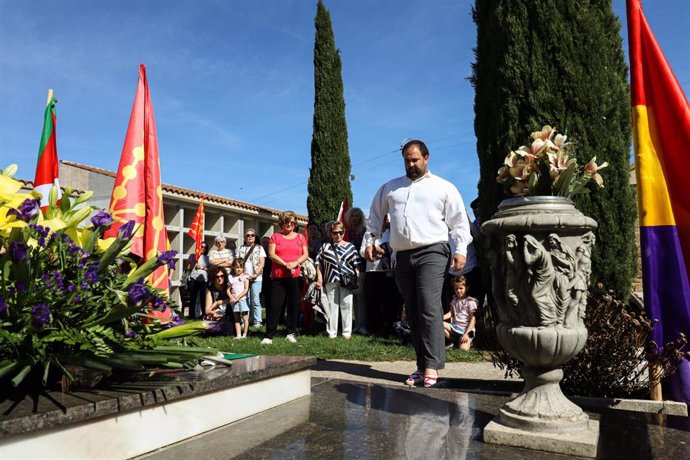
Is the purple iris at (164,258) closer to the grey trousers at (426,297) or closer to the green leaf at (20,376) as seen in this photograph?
the green leaf at (20,376)

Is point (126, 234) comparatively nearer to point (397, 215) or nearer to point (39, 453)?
point (39, 453)

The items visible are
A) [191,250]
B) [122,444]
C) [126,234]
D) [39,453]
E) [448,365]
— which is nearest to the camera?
[39,453]

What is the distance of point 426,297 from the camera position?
4285 millimetres

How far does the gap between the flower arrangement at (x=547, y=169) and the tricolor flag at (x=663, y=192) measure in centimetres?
101

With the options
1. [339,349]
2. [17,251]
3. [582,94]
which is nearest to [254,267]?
[339,349]

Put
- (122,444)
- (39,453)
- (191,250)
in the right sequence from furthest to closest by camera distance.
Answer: (191,250)
(122,444)
(39,453)

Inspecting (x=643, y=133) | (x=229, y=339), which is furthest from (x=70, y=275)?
(x=229, y=339)

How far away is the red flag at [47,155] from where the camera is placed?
465cm

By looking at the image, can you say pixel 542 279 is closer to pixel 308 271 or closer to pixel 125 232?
pixel 125 232

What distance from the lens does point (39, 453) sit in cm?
190

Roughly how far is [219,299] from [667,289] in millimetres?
7160

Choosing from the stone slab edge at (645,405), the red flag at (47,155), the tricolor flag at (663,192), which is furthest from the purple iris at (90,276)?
the tricolor flag at (663,192)

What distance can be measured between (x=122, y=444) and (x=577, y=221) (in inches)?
86.5

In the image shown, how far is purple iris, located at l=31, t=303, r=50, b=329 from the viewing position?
78.2 inches
